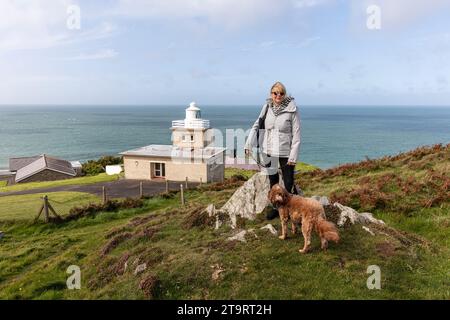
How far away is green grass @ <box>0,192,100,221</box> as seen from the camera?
2124 centimetres

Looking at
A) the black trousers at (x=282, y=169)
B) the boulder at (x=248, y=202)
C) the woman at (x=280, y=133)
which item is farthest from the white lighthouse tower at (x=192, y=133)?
the woman at (x=280, y=133)

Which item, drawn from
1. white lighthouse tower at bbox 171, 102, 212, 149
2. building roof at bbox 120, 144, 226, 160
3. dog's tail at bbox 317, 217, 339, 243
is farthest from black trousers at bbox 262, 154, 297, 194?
white lighthouse tower at bbox 171, 102, 212, 149

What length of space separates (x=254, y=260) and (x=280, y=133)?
2.95 metres

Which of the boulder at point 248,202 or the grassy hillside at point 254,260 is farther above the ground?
the boulder at point 248,202

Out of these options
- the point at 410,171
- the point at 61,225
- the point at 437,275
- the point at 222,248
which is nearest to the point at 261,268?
the point at 222,248

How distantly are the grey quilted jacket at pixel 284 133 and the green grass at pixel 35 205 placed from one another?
57.3 ft

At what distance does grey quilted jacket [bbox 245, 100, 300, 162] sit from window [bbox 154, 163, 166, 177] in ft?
106

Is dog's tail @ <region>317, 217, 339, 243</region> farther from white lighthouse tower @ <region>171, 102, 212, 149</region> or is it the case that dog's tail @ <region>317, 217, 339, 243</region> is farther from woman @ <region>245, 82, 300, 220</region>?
white lighthouse tower @ <region>171, 102, 212, 149</region>

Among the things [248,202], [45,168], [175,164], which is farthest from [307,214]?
[45,168]

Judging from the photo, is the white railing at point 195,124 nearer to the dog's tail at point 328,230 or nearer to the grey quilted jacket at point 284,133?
the grey quilted jacket at point 284,133

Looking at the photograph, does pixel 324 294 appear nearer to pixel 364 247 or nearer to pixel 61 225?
pixel 364 247

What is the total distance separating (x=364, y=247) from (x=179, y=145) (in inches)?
1516

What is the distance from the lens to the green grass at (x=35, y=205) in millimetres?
21237

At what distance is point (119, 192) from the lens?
3259 centimetres
